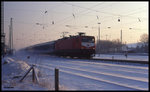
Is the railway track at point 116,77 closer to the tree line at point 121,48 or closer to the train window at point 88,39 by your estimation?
the train window at point 88,39

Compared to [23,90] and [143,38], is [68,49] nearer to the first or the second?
[23,90]

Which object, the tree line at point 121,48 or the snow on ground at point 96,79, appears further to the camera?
the tree line at point 121,48

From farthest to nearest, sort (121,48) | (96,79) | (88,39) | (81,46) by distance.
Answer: (121,48) → (88,39) → (81,46) → (96,79)

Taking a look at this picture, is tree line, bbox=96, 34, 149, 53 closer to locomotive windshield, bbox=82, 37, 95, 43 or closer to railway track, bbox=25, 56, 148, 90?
locomotive windshield, bbox=82, 37, 95, 43

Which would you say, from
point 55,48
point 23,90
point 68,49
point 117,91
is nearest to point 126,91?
point 117,91

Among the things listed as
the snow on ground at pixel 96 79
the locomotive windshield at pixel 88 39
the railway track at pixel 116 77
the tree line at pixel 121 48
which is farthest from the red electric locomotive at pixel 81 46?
the tree line at pixel 121 48

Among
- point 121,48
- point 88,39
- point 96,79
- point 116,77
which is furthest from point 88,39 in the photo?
point 121,48

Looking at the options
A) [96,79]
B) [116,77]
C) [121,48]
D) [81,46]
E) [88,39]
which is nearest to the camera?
[96,79]

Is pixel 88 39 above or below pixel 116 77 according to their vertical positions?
above

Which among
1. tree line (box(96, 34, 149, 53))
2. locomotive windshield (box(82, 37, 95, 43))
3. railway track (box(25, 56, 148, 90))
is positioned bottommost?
railway track (box(25, 56, 148, 90))

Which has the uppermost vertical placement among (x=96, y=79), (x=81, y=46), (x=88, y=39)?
(x=88, y=39)

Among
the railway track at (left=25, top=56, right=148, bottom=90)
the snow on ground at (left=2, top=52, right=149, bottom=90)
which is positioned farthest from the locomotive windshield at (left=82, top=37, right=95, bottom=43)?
the railway track at (left=25, top=56, right=148, bottom=90)

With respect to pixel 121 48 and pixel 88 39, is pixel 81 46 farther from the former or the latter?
pixel 121 48

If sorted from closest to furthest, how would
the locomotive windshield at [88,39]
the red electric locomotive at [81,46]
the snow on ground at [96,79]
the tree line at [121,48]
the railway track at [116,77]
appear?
the snow on ground at [96,79] < the railway track at [116,77] < the red electric locomotive at [81,46] < the locomotive windshield at [88,39] < the tree line at [121,48]
